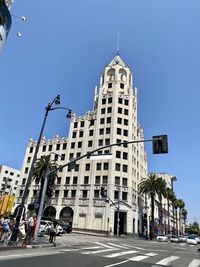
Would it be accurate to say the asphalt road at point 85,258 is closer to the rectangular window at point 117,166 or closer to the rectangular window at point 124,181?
the rectangular window at point 124,181

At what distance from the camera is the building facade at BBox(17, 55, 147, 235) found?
1882 inches

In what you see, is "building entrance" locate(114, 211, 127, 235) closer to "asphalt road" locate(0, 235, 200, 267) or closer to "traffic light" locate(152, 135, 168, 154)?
"asphalt road" locate(0, 235, 200, 267)

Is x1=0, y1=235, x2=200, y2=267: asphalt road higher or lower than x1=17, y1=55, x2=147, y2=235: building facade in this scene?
lower

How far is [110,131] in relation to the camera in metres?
53.4

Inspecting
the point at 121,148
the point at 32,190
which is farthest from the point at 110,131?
the point at 32,190

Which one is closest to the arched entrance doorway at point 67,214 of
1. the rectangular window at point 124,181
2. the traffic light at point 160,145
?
the rectangular window at point 124,181

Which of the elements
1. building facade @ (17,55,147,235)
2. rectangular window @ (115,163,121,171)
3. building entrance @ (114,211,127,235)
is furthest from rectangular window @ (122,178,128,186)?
building entrance @ (114,211,127,235)

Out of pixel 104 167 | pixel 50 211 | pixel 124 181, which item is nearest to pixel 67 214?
pixel 50 211

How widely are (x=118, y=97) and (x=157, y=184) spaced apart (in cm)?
2241

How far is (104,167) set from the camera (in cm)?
5041

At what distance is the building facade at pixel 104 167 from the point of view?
4781 cm

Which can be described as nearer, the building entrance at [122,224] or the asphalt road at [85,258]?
the asphalt road at [85,258]

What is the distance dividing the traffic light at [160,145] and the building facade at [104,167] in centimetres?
3083

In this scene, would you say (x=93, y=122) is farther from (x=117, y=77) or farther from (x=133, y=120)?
(x=117, y=77)
